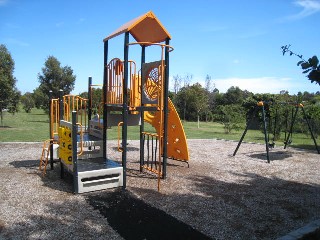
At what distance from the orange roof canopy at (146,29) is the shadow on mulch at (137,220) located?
323 cm

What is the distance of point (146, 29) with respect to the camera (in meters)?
6.43

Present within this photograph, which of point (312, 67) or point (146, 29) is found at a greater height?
point (146, 29)

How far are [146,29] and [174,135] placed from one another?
2982 mm

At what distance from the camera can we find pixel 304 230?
3.90m

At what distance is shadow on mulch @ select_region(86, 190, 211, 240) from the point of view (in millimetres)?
3730

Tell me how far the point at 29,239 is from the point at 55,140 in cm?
371

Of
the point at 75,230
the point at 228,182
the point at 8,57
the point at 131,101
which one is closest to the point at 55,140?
the point at 131,101

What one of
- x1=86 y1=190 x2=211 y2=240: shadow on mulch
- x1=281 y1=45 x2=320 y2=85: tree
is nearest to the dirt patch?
x1=86 y1=190 x2=211 y2=240: shadow on mulch

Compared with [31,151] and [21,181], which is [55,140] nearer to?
[21,181]

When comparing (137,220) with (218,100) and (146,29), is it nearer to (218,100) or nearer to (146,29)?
(146,29)

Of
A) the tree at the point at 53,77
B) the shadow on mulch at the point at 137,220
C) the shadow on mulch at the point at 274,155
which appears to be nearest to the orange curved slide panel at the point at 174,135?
the shadow on mulch at the point at 137,220

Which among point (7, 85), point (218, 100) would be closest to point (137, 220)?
point (7, 85)

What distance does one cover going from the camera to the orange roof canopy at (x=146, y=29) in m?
5.93

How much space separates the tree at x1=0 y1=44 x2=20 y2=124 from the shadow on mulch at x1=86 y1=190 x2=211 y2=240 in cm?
1481
